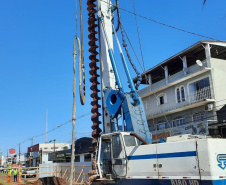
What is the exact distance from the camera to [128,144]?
10289 millimetres

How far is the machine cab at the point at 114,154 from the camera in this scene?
33.0 feet

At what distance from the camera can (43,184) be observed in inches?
576

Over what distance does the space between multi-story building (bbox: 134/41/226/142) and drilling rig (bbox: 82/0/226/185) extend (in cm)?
1144

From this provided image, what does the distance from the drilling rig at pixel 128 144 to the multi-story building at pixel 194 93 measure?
1144 cm

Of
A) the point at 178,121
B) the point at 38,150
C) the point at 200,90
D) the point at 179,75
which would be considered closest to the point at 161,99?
the point at 178,121

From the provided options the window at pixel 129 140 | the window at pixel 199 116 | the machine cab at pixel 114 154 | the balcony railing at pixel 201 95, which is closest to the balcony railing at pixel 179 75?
the balcony railing at pixel 201 95

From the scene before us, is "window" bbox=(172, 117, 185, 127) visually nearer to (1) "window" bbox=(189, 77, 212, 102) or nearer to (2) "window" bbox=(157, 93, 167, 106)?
(2) "window" bbox=(157, 93, 167, 106)

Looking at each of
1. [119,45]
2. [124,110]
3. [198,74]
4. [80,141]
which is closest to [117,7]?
[119,45]

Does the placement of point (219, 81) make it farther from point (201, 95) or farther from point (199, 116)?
point (199, 116)

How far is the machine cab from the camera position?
10.1 meters

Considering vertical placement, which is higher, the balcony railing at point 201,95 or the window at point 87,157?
the balcony railing at point 201,95

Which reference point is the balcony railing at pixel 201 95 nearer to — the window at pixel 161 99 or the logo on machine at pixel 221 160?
the window at pixel 161 99

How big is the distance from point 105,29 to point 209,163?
9.52m

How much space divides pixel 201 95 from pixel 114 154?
2157cm
